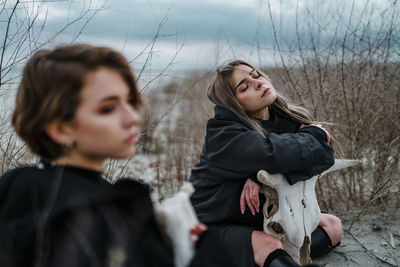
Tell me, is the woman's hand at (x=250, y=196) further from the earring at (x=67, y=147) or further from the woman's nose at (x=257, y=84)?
the earring at (x=67, y=147)

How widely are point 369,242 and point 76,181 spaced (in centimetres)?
255

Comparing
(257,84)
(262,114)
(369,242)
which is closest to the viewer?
(257,84)

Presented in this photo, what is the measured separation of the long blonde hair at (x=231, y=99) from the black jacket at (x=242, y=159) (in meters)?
0.04

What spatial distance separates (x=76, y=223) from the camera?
1.05m

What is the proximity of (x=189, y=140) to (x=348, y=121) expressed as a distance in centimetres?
207

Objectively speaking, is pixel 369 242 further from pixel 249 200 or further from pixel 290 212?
pixel 249 200

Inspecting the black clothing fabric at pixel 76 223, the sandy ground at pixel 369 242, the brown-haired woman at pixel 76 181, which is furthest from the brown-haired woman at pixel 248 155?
the black clothing fabric at pixel 76 223

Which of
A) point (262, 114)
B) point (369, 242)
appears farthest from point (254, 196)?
point (369, 242)

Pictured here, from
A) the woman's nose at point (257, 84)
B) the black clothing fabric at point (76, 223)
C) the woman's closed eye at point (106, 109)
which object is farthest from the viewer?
the woman's nose at point (257, 84)

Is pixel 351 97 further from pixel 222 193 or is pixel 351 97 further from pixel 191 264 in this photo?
pixel 191 264

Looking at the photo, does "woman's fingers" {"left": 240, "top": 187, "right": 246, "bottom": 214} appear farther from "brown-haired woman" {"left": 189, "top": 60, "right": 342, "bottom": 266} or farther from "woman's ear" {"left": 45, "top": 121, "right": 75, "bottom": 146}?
"woman's ear" {"left": 45, "top": 121, "right": 75, "bottom": 146}

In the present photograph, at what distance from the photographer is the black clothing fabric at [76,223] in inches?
40.8

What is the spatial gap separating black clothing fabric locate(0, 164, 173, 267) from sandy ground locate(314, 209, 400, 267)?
2009mm

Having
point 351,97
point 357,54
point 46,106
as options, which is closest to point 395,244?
point 351,97
